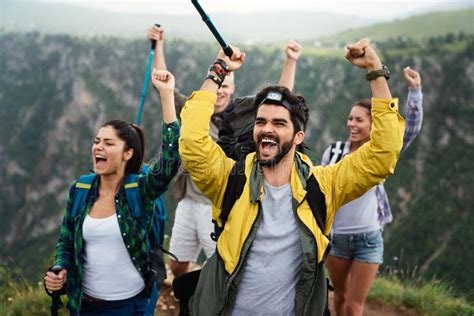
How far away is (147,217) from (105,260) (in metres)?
0.41

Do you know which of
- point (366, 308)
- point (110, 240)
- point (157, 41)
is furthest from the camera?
point (366, 308)

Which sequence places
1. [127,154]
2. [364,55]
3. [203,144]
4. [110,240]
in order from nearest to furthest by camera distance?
[203,144]
[364,55]
[110,240]
[127,154]

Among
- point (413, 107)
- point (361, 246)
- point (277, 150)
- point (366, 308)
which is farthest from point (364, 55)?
point (366, 308)

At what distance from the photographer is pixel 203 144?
2.81 meters

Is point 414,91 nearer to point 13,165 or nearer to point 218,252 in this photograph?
point 218,252

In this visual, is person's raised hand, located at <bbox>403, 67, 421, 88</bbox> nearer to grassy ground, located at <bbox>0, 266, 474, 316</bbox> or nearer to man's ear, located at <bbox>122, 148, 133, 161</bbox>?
man's ear, located at <bbox>122, 148, 133, 161</bbox>

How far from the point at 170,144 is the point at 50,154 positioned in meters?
97.1

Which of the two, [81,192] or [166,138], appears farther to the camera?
[81,192]

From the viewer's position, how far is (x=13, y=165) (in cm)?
9231

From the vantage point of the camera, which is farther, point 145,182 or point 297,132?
point 145,182

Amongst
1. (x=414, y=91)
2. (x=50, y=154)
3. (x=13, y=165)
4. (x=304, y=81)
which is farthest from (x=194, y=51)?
(x=414, y=91)

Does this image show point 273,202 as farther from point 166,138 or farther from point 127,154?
point 127,154

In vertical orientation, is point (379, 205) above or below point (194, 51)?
below

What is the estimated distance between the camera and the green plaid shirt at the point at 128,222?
11.0 ft
